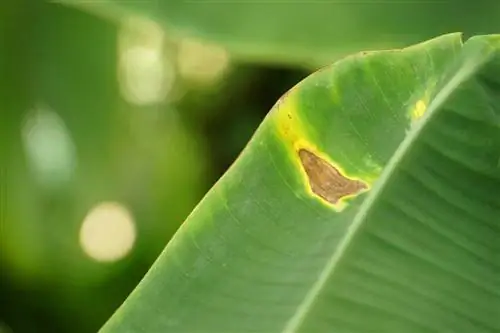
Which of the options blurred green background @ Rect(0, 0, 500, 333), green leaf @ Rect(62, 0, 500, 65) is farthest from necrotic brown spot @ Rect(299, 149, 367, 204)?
blurred green background @ Rect(0, 0, 500, 333)

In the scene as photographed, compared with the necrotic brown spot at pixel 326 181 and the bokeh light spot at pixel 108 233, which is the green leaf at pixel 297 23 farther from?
the bokeh light spot at pixel 108 233

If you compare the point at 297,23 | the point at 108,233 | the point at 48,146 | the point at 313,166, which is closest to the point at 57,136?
the point at 48,146

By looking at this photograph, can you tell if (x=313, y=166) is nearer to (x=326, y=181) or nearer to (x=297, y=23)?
(x=326, y=181)

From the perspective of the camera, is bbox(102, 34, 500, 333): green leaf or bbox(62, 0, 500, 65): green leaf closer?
bbox(102, 34, 500, 333): green leaf

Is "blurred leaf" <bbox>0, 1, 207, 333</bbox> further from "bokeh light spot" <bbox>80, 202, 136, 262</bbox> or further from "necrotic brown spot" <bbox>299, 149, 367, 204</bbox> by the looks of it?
"necrotic brown spot" <bbox>299, 149, 367, 204</bbox>

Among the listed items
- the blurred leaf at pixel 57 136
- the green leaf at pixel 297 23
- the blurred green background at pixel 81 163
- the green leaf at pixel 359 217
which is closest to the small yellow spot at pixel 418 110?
the green leaf at pixel 359 217
